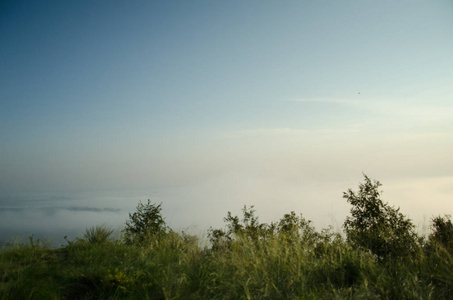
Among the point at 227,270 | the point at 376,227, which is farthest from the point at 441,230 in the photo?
the point at 227,270

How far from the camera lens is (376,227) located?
34.3 ft

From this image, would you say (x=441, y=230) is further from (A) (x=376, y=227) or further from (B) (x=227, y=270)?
(B) (x=227, y=270)

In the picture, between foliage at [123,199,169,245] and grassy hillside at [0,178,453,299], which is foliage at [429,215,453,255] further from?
foliage at [123,199,169,245]

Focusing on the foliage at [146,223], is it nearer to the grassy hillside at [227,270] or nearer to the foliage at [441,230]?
the grassy hillside at [227,270]

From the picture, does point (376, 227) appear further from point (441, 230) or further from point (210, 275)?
point (210, 275)

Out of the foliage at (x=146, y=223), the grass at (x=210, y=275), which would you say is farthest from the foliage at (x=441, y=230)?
the foliage at (x=146, y=223)

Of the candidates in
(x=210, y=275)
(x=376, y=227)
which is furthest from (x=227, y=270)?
(x=376, y=227)

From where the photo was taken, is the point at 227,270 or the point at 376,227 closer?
the point at 227,270

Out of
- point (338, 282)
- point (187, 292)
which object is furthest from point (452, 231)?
point (187, 292)

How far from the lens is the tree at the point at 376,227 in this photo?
9078mm

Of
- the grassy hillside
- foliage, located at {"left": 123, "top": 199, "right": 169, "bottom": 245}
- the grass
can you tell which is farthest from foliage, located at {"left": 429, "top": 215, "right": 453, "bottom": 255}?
foliage, located at {"left": 123, "top": 199, "right": 169, "bottom": 245}

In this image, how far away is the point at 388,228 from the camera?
976cm

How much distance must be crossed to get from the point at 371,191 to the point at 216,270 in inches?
266

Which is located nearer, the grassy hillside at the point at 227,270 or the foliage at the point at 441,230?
the grassy hillside at the point at 227,270
